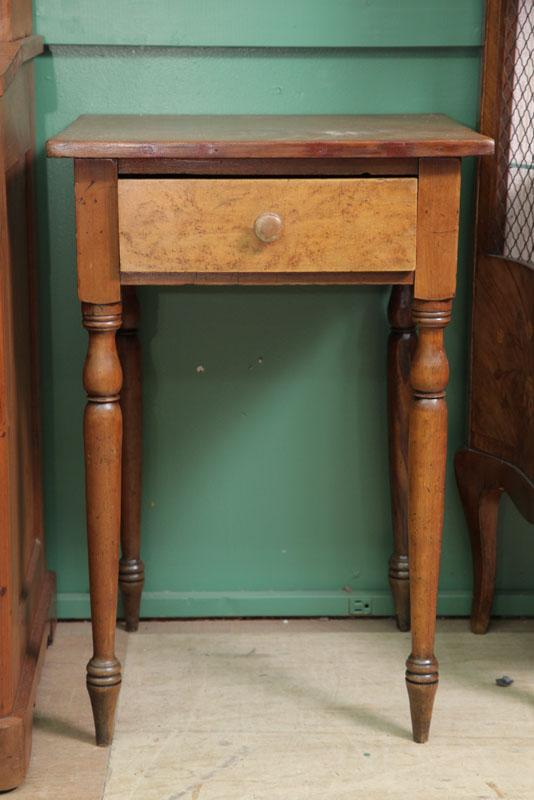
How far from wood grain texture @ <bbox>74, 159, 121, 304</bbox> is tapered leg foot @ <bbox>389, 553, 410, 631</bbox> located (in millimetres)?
889

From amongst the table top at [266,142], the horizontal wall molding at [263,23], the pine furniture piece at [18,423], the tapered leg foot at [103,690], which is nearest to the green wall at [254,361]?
the horizontal wall molding at [263,23]

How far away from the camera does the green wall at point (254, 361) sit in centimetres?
226

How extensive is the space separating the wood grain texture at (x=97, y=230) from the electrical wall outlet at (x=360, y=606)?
0.94m

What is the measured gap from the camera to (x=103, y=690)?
197 cm

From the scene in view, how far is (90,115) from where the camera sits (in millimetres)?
2240

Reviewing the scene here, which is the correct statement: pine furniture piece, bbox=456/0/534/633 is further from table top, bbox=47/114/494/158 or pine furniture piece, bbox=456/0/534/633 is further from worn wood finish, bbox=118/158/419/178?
worn wood finish, bbox=118/158/419/178

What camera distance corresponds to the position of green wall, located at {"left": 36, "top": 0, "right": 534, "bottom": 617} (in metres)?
2.26

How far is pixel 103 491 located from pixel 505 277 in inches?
33.0

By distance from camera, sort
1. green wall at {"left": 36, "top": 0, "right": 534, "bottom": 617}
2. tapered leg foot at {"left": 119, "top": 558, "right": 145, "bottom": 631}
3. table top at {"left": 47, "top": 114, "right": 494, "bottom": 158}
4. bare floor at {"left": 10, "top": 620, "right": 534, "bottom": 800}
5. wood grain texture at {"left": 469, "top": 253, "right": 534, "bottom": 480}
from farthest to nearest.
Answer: tapered leg foot at {"left": 119, "top": 558, "right": 145, "bottom": 631} → green wall at {"left": 36, "top": 0, "right": 534, "bottom": 617} → wood grain texture at {"left": 469, "top": 253, "right": 534, "bottom": 480} → bare floor at {"left": 10, "top": 620, "right": 534, "bottom": 800} → table top at {"left": 47, "top": 114, "right": 494, "bottom": 158}

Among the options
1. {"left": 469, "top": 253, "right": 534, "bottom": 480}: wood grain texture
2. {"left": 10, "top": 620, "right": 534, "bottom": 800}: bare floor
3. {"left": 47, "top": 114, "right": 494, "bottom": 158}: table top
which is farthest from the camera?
{"left": 469, "top": 253, "right": 534, "bottom": 480}: wood grain texture

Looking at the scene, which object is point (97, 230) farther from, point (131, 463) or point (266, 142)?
point (131, 463)

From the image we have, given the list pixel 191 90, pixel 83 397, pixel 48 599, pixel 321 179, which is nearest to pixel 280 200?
pixel 321 179

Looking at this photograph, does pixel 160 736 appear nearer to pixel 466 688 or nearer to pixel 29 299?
pixel 466 688

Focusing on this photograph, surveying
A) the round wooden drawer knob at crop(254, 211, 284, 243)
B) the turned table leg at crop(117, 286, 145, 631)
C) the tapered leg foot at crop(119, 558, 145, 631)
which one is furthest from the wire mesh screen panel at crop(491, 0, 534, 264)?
the tapered leg foot at crop(119, 558, 145, 631)
